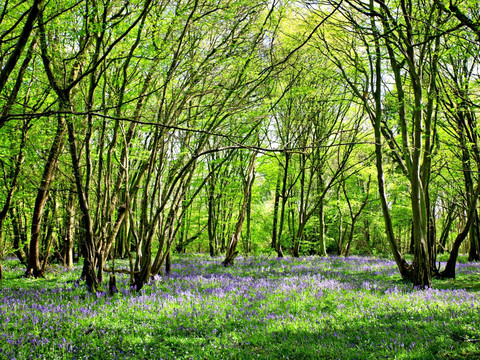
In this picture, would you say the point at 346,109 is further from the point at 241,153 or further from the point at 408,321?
the point at 408,321

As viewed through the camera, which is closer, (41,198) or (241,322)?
(241,322)

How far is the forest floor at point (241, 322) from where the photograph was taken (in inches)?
156

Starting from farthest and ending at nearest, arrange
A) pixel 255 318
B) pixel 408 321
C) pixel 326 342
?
pixel 255 318
pixel 408 321
pixel 326 342

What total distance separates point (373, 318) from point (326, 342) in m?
1.26

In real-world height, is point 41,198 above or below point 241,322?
above

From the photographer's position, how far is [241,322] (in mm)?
5039

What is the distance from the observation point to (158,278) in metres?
8.19

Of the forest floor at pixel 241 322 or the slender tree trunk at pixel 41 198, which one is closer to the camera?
the forest floor at pixel 241 322

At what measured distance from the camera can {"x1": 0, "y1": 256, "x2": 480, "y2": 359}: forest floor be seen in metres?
3.96

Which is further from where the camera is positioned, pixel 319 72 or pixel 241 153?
pixel 241 153

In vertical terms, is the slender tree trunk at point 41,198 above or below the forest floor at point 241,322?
above

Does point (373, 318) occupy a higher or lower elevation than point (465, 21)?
lower

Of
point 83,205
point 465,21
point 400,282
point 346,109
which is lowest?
point 400,282

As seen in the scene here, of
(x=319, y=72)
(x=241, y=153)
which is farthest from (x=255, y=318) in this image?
(x=241, y=153)
